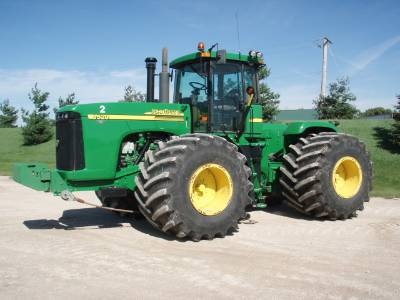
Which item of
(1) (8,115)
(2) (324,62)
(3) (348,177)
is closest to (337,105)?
(2) (324,62)

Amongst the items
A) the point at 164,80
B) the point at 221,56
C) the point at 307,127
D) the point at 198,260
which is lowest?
the point at 198,260

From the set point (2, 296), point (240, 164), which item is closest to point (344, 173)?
point (240, 164)

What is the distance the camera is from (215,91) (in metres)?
8.33

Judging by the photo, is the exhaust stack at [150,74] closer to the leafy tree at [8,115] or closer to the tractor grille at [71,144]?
the tractor grille at [71,144]

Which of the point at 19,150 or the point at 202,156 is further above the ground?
the point at 202,156

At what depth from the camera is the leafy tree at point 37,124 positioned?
33.7 metres

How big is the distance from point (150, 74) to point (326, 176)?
3.73 meters

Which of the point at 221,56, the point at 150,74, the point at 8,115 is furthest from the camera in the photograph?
the point at 8,115

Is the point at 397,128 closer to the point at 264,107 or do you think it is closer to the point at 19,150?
the point at 264,107

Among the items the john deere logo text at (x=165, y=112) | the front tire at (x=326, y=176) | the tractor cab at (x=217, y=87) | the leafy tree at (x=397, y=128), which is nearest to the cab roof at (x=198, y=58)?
the tractor cab at (x=217, y=87)

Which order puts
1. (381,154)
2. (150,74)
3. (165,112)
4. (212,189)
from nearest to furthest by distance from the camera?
(212,189) → (165,112) → (150,74) → (381,154)

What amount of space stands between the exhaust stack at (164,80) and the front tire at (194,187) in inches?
69.1

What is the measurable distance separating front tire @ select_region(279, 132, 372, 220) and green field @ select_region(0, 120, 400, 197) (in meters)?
4.31

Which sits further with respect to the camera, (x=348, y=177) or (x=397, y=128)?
(x=397, y=128)
